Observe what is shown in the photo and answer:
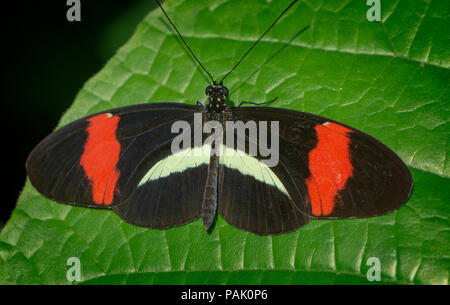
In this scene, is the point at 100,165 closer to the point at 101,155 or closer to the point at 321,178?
the point at 101,155

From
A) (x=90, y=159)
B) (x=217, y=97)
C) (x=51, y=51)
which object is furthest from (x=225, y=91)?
(x=51, y=51)

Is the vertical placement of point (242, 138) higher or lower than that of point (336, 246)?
higher

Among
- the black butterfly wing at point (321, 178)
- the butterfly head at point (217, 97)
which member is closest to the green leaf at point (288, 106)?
the black butterfly wing at point (321, 178)

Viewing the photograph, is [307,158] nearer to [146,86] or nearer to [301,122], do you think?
[301,122]

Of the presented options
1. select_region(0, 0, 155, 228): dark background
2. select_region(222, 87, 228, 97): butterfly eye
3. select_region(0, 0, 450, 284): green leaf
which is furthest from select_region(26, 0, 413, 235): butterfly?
select_region(0, 0, 155, 228): dark background

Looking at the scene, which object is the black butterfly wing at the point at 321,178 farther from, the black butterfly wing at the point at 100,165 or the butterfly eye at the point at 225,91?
the black butterfly wing at the point at 100,165
